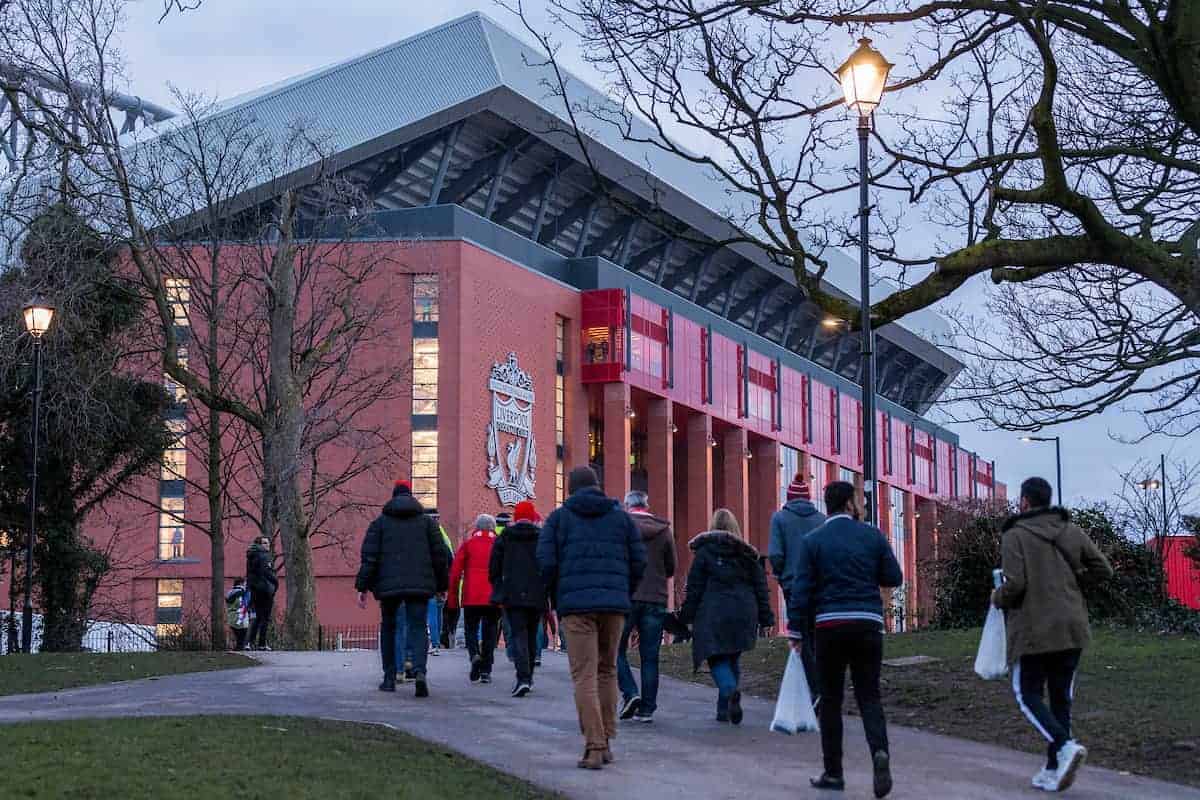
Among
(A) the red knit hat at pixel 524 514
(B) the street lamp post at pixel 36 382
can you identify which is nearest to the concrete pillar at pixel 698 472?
(B) the street lamp post at pixel 36 382

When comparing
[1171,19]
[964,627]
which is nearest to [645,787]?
[1171,19]

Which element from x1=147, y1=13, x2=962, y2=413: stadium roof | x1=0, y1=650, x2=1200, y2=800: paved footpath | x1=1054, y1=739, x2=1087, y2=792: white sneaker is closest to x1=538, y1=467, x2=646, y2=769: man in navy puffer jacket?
x1=0, y1=650, x2=1200, y2=800: paved footpath

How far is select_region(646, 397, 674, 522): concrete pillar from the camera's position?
6712 centimetres

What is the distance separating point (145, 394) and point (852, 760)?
24751mm

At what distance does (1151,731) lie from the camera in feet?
41.5

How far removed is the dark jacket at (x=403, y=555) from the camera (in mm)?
14797

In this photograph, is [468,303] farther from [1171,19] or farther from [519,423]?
[1171,19]

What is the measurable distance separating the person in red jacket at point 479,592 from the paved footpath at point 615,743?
0.27 m

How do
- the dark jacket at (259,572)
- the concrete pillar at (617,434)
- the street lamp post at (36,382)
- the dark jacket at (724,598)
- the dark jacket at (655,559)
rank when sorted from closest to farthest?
the dark jacket at (724,598) → the dark jacket at (655,559) → the dark jacket at (259,572) → the street lamp post at (36,382) → the concrete pillar at (617,434)

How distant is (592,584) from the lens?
1110 centimetres

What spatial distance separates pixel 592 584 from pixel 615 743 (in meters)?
1.80

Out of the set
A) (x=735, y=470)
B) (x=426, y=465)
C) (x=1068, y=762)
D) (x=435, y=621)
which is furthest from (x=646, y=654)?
(x=735, y=470)

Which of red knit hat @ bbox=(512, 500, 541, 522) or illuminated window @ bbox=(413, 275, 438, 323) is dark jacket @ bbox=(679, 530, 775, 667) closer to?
red knit hat @ bbox=(512, 500, 541, 522)

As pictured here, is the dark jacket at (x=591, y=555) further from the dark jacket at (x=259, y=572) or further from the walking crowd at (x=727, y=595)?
the dark jacket at (x=259, y=572)
